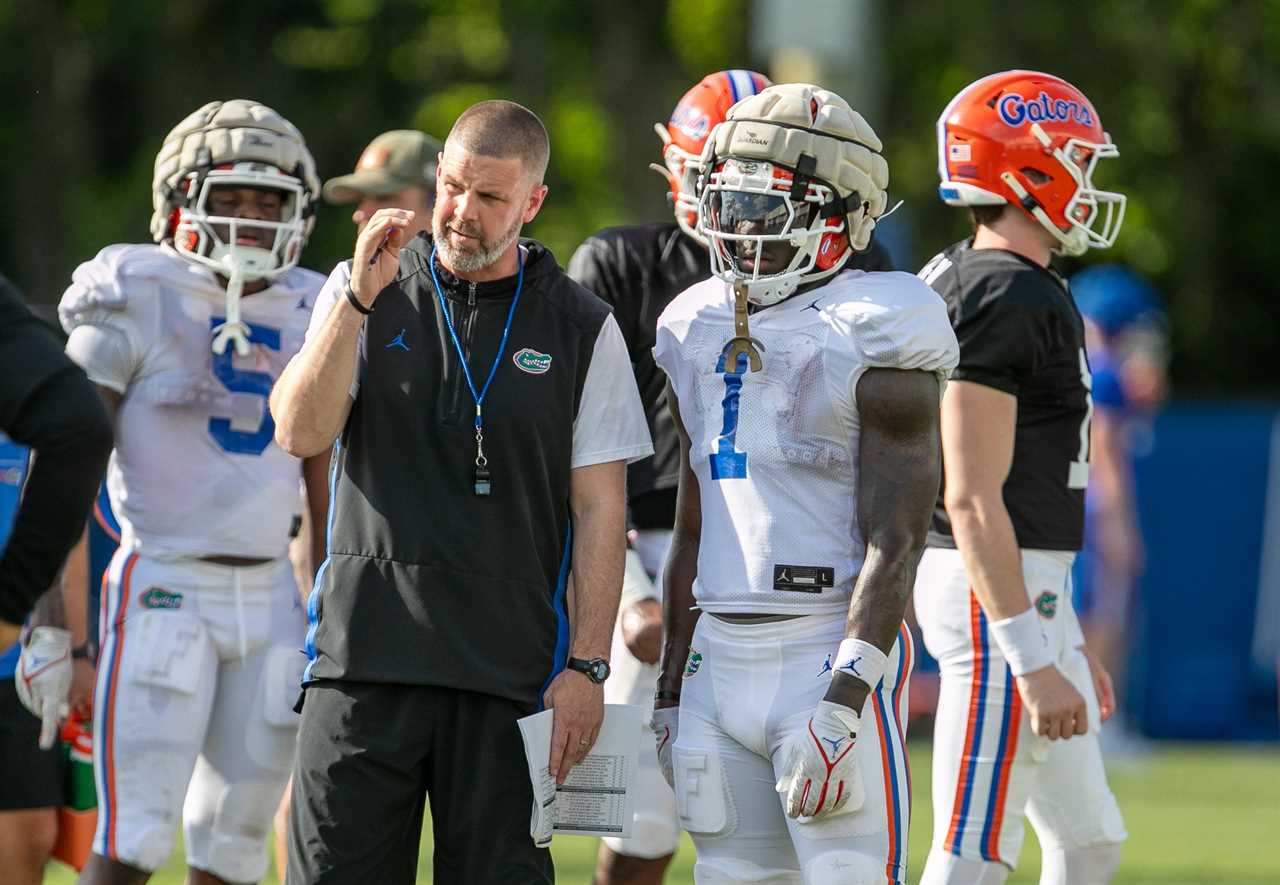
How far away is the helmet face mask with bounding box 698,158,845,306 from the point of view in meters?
4.39

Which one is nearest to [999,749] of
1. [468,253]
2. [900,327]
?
[900,327]

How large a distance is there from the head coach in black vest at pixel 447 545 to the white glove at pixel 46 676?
1.02m

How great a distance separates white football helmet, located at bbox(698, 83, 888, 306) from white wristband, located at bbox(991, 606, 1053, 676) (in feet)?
3.22

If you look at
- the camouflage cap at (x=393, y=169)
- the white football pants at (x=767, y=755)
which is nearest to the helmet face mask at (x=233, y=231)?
the camouflage cap at (x=393, y=169)

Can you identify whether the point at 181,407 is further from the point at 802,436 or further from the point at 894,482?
the point at 894,482

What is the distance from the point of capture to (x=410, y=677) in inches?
171

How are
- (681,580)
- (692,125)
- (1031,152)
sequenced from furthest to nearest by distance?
(692,125) → (1031,152) → (681,580)

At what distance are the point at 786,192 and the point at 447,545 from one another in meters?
0.99

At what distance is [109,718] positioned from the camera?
538cm

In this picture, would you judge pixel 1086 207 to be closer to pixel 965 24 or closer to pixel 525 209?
pixel 525 209

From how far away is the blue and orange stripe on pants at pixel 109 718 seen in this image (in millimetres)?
5289

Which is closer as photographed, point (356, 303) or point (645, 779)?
point (356, 303)

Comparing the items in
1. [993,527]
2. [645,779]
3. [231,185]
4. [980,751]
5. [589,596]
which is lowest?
[645,779]

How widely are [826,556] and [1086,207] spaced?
1378mm
